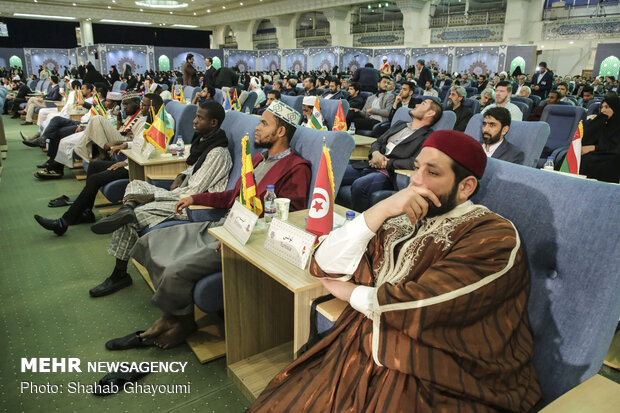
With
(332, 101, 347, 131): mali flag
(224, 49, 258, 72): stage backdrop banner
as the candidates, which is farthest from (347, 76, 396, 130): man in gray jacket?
(224, 49, 258, 72): stage backdrop banner

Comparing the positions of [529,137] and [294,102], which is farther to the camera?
[294,102]

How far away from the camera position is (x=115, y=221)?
2.35 m

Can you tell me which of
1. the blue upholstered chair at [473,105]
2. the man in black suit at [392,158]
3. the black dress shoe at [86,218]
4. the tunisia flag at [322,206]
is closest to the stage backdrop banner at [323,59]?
the blue upholstered chair at [473,105]

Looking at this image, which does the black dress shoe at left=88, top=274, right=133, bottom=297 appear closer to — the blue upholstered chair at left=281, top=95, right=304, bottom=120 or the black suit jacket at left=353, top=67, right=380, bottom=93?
the blue upholstered chair at left=281, top=95, right=304, bottom=120

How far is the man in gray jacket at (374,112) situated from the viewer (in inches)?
231

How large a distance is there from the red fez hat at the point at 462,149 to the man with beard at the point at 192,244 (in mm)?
957

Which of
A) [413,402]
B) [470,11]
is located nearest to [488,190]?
[413,402]

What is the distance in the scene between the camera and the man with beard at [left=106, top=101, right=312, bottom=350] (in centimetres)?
190

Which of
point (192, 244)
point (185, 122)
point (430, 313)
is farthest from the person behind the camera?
point (185, 122)

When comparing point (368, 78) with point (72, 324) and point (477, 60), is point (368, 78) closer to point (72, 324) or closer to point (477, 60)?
point (72, 324)

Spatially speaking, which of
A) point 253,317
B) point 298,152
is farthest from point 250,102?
point 253,317

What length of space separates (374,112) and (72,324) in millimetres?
4714

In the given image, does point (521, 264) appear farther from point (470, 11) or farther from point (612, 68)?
point (470, 11)

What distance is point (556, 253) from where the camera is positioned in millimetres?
1158
